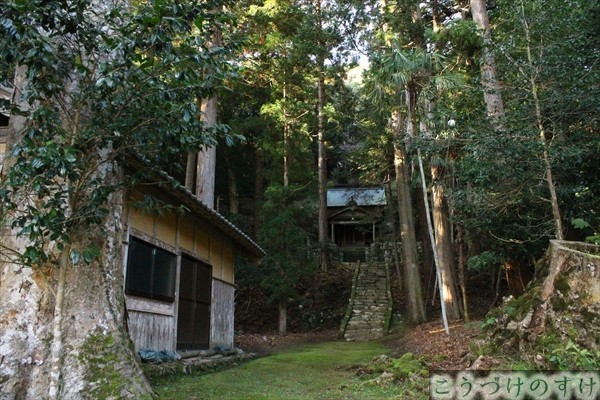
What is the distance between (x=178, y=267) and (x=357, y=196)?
2111 centimetres

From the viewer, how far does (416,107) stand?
1283 cm

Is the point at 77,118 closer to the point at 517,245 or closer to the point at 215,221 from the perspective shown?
the point at 215,221

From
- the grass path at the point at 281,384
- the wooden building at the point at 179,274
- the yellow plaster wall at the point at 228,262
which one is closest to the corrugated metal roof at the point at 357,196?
the yellow plaster wall at the point at 228,262

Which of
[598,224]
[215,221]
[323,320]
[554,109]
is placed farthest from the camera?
[323,320]

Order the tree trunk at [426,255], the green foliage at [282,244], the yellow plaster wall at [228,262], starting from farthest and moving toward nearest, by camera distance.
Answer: the tree trunk at [426,255], the green foliage at [282,244], the yellow plaster wall at [228,262]

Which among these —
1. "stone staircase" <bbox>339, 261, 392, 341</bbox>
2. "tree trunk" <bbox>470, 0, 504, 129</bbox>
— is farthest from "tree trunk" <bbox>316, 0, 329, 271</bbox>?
"tree trunk" <bbox>470, 0, 504, 129</bbox>

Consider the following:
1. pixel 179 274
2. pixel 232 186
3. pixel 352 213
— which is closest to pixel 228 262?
pixel 179 274

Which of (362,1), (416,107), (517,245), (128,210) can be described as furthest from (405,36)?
(128,210)

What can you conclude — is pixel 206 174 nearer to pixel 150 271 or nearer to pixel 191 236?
pixel 191 236

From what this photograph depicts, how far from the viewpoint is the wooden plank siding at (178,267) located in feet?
24.8

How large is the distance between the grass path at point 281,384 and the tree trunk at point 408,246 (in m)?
6.11

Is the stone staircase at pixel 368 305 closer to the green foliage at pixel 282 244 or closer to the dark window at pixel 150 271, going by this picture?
the green foliage at pixel 282 244

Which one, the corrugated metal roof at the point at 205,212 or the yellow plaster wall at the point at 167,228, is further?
the yellow plaster wall at the point at 167,228

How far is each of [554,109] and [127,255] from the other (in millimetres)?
7363
